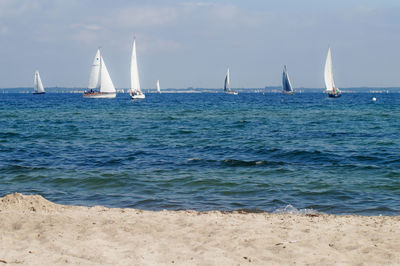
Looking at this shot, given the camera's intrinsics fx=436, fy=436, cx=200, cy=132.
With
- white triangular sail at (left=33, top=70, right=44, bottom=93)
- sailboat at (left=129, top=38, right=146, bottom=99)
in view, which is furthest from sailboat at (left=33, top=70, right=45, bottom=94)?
sailboat at (left=129, top=38, right=146, bottom=99)

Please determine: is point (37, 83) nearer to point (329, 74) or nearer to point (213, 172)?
point (329, 74)

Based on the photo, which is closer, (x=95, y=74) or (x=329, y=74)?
(x=95, y=74)

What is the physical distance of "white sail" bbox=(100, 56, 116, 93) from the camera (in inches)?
3526

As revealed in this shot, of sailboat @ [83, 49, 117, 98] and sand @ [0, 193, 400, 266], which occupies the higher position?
sailboat @ [83, 49, 117, 98]

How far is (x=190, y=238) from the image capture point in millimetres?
7164

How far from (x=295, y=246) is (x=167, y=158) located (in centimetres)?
1115

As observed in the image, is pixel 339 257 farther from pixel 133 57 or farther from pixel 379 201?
pixel 133 57

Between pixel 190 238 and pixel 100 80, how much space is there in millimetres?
88875

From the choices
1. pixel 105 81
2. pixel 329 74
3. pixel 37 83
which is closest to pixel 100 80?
pixel 105 81

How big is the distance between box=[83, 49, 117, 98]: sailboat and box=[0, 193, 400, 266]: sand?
3293 inches

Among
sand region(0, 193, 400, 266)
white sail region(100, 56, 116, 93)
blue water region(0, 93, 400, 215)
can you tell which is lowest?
blue water region(0, 93, 400, 215)

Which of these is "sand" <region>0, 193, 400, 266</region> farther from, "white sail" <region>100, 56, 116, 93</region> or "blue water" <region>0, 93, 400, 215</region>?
"white sail" <region>100, 56, 116, 93</region>

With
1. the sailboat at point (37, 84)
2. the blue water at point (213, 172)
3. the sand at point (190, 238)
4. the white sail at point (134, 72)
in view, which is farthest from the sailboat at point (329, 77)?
the sailboat at point (37, 84)

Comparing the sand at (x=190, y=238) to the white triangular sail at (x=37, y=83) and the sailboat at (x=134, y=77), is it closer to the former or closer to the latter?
the sailboat at (x=134, y=77)
